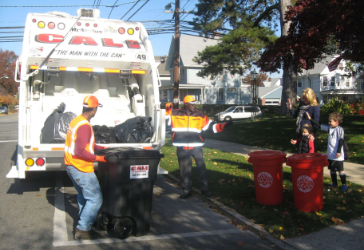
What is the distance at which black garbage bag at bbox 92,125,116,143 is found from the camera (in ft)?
20.2

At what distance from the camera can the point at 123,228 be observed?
4.17 m

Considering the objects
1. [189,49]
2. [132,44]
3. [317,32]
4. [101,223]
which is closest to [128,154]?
[101,223]

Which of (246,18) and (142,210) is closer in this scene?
(142,210)

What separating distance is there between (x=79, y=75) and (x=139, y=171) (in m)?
3.81

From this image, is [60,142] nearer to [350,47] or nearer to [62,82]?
[62,82]

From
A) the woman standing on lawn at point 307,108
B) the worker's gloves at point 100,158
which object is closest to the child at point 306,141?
the woman standing on lawn at point 307,108

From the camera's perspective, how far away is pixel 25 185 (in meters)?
7.02

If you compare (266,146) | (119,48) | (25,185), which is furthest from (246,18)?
(25,185)

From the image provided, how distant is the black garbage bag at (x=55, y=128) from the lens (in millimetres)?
5879

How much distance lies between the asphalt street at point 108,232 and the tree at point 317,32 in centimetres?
409

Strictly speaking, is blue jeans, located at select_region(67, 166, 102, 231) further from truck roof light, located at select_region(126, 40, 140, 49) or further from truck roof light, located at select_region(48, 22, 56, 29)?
truck roof light, located at select_region(48, 22, 56, 29)

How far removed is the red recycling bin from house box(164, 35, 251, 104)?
111 feet

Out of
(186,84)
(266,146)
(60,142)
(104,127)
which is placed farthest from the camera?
(186,84)

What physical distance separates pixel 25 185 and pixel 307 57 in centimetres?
666
